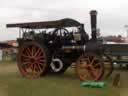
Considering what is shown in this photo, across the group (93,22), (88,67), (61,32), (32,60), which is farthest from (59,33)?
(88,67)

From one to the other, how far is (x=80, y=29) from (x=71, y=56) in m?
1.07

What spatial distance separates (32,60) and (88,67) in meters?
2.52

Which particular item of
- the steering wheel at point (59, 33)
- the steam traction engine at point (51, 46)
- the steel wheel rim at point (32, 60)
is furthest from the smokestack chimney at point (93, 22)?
the steel wheel rim at point (32, 60)

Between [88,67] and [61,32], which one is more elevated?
[61,32]

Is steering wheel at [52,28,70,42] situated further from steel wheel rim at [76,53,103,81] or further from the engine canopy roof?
steel wheel rim at [76,53,103,81]

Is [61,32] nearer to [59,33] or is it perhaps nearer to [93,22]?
[59,33]

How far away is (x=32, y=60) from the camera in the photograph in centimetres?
1220

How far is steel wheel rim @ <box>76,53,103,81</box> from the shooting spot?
34.4ft

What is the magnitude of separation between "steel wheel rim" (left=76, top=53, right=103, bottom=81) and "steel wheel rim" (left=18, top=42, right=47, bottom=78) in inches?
62.2

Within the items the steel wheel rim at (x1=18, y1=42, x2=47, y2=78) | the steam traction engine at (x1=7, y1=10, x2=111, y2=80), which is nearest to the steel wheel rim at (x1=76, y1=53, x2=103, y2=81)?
the steam traction engine at (x1=7, y1=10, x2=111, y2=80)

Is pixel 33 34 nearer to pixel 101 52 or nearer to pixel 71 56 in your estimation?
pixel 71 56

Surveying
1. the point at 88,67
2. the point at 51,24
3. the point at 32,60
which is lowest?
the point at 88,67

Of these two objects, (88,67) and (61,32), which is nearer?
(88,67)

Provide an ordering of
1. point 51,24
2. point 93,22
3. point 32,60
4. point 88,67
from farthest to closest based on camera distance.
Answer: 1. point 32,60
2. point 51,24
3. point 93,22
4. point 88,67
